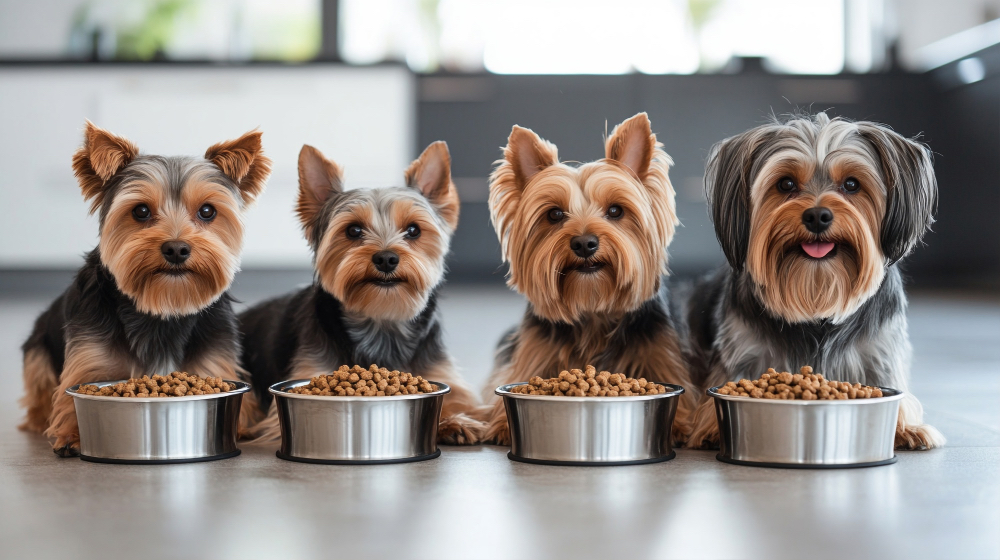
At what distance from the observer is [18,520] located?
2393 millimetres

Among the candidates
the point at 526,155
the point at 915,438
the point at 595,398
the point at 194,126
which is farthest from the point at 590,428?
the point at 194,126

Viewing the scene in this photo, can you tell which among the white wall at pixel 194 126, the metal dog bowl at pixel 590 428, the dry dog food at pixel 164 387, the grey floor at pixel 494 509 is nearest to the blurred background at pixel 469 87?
the white wall at pixel 194 126

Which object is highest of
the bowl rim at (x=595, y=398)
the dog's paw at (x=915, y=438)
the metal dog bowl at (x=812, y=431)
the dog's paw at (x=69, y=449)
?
the bowl rim at (x=595, y=398)

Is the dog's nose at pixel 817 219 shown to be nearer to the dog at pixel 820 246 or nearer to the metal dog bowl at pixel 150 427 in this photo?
the dog at pixel 820 246

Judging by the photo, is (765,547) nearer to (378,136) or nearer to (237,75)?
(378,136)

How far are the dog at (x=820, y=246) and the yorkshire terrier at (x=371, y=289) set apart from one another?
0.97 meters

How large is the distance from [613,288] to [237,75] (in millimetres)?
7787

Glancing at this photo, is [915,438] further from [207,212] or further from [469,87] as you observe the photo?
[469,87]

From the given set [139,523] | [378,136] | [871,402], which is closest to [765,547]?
[871,402]

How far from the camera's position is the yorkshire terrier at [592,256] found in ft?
10.5

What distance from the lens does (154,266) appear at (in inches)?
124

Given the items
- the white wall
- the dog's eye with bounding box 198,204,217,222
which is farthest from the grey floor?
the white wall

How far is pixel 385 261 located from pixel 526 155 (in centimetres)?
63

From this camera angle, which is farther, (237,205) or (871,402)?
(237,205)
